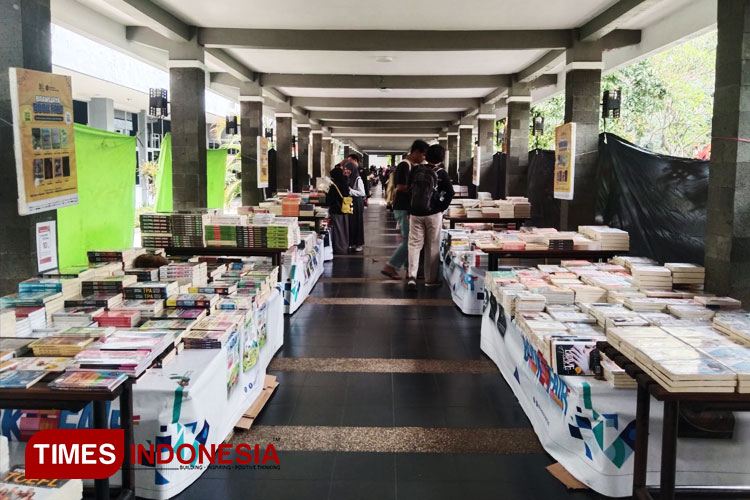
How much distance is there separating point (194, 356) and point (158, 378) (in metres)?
0.29

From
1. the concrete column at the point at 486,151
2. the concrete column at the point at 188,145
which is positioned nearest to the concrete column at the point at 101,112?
the concrete column at the point at 188,145

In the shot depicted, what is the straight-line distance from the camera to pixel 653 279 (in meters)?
4.30

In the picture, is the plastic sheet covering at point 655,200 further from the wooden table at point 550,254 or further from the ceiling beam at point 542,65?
the ceiling beam at point 542,65

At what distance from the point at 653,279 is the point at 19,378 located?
3.94 meters

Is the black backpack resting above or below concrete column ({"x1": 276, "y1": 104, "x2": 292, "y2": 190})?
below

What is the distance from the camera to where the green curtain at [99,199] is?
5.18 m

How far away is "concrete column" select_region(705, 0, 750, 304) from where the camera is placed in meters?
3.95

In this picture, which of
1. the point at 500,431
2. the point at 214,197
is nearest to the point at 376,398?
the point at 500,431

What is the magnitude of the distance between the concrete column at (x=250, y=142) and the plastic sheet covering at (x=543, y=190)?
559 cm

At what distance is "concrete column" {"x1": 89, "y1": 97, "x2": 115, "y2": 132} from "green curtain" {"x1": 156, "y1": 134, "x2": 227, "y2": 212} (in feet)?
→ 24.1

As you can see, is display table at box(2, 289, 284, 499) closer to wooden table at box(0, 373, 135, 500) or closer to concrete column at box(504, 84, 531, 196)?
wooden table at box(0, 373, 135, 500)

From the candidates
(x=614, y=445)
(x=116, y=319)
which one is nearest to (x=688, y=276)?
(x=614, y=445)

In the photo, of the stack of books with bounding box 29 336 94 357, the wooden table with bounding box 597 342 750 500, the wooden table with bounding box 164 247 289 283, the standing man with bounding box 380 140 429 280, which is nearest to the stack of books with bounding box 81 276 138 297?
the stack of books with bounding box 29 336 94 357

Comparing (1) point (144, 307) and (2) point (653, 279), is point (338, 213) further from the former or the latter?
(1) point (144, 307)
